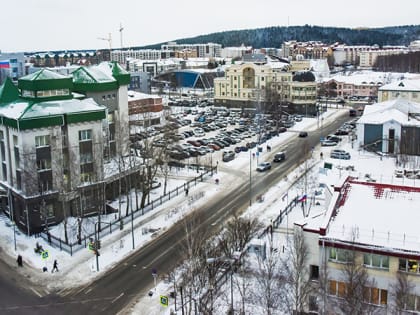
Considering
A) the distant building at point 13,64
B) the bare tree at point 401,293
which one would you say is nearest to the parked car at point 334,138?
the bare tree at point 401,293

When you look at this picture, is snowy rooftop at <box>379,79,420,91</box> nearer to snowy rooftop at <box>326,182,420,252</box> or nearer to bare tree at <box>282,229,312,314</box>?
snowy rooftop at <box>326,182,420,252</box>

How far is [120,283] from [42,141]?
1130 cm

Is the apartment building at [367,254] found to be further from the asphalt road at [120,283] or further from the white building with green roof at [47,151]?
the white building with green roof at [47,151]

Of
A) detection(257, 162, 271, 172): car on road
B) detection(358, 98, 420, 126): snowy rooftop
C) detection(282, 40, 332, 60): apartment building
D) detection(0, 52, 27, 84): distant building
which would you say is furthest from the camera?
detection(282, 40, 332, 60): apartment building

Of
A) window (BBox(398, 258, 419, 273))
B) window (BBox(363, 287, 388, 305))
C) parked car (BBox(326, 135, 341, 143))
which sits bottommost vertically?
window (BBox(363, 287, 388, 305))

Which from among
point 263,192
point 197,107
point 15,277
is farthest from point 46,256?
point 197,107

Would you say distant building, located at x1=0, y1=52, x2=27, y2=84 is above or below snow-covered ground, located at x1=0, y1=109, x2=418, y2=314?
above

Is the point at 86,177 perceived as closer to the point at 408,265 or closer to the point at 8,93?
the point at 8,93

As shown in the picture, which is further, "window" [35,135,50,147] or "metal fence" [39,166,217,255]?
"window" [35,135,50,147]

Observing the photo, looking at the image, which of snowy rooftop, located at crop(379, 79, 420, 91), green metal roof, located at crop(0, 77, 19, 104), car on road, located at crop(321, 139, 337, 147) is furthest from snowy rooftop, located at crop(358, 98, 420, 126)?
green metal roof, located at crop(0, 77, 19, 104)

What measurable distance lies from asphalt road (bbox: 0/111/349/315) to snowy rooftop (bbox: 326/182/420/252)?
831cm

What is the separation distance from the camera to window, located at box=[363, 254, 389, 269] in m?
18.1

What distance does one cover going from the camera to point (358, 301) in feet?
53.8

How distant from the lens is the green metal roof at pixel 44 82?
30828mm
